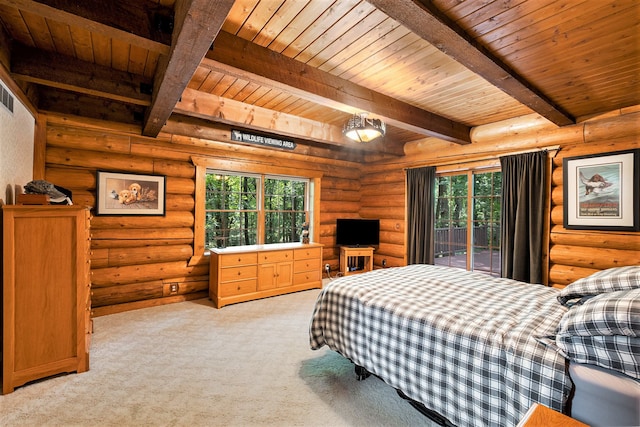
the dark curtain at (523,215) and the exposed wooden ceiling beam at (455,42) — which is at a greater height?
the exposed wooden ceiling beam at (455,42)

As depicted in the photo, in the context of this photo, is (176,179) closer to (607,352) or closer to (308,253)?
(308,253)

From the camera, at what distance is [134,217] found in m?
3.77

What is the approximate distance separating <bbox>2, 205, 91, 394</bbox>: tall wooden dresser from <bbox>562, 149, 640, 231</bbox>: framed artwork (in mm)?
5038

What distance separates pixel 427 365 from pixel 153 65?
3.20 m

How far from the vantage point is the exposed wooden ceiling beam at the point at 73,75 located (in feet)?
7.31

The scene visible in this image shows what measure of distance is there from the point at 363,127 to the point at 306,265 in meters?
2.66

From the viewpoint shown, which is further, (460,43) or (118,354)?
(118,354)

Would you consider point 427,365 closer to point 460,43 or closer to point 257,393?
point 257,393

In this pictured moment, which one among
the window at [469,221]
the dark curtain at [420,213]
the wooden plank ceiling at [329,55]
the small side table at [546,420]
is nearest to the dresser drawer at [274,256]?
the wooden plank ceiling at [329,55]

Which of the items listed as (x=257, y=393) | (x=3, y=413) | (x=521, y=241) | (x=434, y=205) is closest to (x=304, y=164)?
(x=434, y=205)

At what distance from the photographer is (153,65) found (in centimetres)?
252

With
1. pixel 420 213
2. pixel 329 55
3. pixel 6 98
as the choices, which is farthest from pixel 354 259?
pixel 6 98

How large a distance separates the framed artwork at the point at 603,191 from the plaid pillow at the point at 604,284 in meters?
1.82

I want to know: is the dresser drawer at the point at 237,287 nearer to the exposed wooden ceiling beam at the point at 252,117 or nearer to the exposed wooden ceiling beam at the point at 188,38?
the exposed wooden ceiling beam at the point at 252,117
